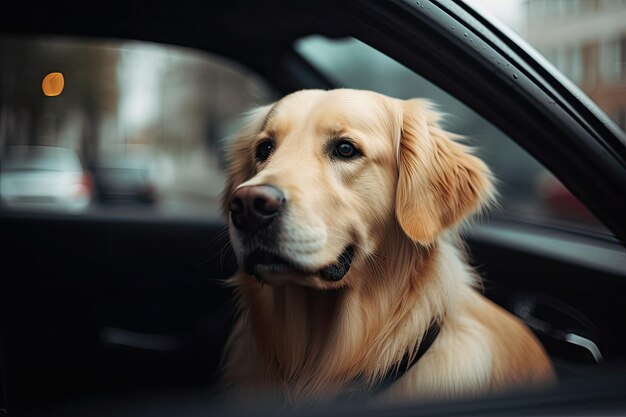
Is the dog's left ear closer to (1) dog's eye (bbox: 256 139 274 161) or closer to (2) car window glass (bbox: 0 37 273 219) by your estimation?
(1) dog's eye (bbox: 256 139 274 161)

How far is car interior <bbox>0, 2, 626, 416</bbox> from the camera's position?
2.06 m

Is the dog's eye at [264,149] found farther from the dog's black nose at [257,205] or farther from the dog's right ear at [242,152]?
the dog's black nose at [257,205]

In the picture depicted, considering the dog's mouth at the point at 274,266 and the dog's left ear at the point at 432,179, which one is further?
Result: the dog's left ear at the point at 432,179

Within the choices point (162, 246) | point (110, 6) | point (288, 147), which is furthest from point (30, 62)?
point (288, 147)

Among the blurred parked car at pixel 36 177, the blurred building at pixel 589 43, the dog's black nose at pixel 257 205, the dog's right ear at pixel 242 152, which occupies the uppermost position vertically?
the blurred building at pixel 589 43

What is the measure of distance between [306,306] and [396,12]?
2.38ft

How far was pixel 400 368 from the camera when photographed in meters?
1.52

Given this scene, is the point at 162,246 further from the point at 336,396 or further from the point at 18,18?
the point at 336,396

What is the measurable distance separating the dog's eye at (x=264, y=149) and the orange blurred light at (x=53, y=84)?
1504 millimetres

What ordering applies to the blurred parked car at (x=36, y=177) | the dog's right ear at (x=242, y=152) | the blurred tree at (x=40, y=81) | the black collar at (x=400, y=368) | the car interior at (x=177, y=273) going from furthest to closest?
the blurred parked car at (x=36, y=177), the blurred tree at (x=40, y=81), the car interior at (x=177, y=273), the dog's right ear at (x=242, y=152), the black collar at (x=400, y=368)

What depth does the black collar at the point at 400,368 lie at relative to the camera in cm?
142

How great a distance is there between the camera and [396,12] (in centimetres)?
Result: 124

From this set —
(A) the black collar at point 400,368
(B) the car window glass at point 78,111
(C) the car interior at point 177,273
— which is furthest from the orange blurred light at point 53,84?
(A) the black collar at point 400,368

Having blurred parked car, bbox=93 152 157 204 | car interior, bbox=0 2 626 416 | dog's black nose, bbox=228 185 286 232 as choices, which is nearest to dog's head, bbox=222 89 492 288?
dog's black nose, bbox=228 185 286 232
